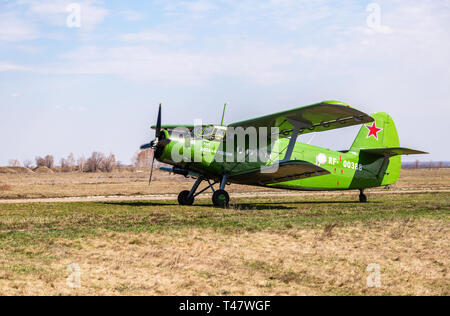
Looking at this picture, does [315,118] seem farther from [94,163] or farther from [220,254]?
[94,163]

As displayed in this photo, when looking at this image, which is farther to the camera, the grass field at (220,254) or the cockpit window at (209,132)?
the cockpit window at (209,132)

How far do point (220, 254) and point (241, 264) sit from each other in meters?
0.87

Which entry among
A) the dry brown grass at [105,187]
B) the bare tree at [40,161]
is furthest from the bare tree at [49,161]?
the dry brown grass at [105,187]

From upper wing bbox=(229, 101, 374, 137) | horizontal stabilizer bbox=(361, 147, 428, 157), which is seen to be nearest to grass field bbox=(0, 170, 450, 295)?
upper wing bbox=(229, 101, 374, 137)

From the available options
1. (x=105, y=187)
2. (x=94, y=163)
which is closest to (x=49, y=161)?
(x=94, y=163)

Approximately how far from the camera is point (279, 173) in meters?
20.1

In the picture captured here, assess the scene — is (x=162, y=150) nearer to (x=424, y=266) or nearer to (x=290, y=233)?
(x=290, y=233)

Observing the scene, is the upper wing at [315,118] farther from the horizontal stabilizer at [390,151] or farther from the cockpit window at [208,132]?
the horizontal stabilizer at [390,151]

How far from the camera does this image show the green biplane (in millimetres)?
18312

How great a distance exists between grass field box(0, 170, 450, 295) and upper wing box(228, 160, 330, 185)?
122 inches

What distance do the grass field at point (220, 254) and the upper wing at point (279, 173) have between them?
3.10 m

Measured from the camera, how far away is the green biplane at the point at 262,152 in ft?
60.1

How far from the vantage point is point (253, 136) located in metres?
20.0
